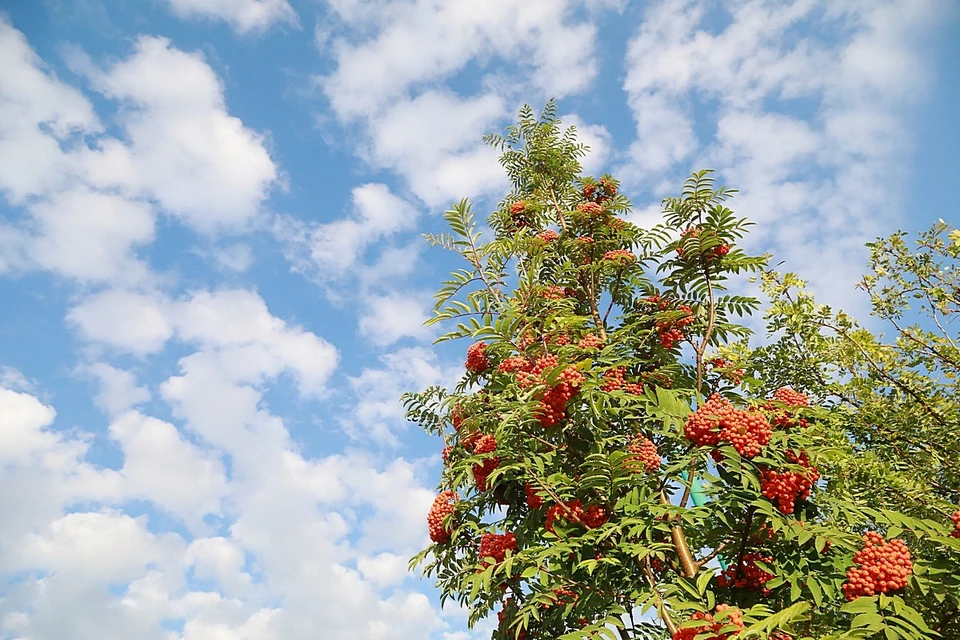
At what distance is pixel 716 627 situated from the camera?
3113 millimetres

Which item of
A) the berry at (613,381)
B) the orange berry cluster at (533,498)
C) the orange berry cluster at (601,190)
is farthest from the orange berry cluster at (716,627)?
the orange berry cluster at (601,190)

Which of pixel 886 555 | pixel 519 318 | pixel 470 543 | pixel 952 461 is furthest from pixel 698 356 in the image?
pixel 952 461

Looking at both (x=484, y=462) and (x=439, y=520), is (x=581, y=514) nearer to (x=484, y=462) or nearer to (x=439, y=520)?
(x=484, y=462)

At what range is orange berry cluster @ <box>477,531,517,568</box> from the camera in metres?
4.44

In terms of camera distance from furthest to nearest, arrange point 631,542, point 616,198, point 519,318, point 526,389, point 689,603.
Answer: point 616,198 < point 519,318 < point 526,389 < point 631,542 < point 689,603

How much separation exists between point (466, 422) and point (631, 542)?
1.39 m

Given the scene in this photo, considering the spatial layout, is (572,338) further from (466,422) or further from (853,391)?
(853,391)

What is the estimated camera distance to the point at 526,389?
4168 millimetres

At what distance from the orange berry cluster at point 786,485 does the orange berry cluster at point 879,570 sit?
0.42 metres

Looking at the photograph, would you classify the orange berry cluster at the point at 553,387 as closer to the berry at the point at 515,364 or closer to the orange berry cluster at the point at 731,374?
the berry at the point at 515,364

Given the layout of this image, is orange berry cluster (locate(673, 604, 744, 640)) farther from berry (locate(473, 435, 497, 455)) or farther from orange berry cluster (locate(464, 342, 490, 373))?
orange berry cluster (locate(464, 342, 490, 373))

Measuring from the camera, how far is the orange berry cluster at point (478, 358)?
5.12m

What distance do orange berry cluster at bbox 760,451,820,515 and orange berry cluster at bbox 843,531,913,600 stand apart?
1.39 ft

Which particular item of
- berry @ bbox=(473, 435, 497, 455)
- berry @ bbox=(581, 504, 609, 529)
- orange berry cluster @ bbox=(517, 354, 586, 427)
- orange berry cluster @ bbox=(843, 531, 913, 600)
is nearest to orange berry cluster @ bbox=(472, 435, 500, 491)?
berry @ bbox=(473, 435, 497, 455)
